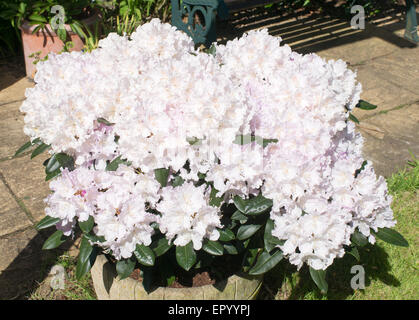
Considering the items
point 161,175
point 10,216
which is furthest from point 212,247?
point 10,216

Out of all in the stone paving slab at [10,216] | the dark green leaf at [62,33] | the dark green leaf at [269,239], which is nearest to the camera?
the dark green leaf at [269,239]

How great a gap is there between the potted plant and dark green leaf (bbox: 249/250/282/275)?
2.61 meters

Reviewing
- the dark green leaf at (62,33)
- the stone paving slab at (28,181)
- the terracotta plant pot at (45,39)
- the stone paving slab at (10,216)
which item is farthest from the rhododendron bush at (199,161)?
the terracotta plant pot at (45,39)

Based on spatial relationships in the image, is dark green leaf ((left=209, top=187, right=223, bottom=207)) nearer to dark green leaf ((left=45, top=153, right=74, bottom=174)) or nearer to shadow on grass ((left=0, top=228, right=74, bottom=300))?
dark green leaf ((left=45, top=153, right=74, bottom=174))

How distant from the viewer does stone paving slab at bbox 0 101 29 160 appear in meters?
3.34

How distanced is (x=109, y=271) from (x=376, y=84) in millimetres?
3072

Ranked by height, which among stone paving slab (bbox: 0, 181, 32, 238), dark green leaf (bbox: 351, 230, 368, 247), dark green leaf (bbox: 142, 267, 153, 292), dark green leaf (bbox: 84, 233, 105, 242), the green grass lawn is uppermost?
dark green leaf (bbox: 84, 233, 105, 242)

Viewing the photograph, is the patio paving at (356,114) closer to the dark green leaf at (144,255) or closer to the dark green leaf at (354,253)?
the dark green leaf at (144,255)

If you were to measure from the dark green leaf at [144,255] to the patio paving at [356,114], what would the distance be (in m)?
0.94

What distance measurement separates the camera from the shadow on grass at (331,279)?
2398mm

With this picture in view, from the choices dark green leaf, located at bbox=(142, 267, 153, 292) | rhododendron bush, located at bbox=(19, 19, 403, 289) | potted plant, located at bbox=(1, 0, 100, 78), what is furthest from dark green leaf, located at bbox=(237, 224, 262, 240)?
potted plant, located at bbox=(1, 0, 100, 78)

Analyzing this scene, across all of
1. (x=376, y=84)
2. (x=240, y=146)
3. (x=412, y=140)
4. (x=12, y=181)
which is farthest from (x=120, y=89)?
(x=376, y=84)

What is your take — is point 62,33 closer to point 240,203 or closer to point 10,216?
point 10,216
